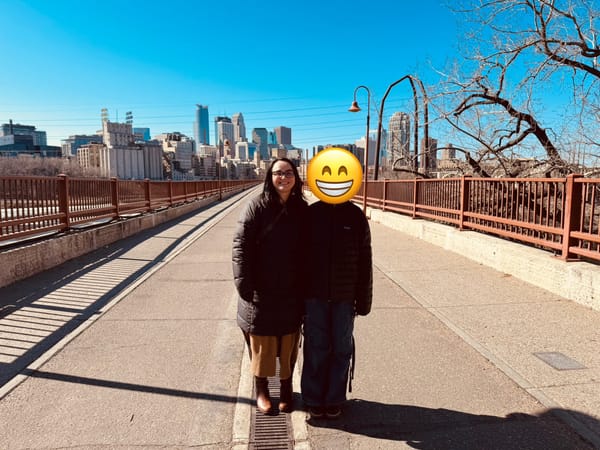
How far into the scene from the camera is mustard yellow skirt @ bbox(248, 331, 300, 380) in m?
2.79

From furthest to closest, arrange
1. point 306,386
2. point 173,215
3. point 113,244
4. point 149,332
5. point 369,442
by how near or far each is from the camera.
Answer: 1. point 173,215
2. point 113,244
3. point 149,332
4. point 306,386
5. point 369,442

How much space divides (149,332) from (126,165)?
5681 inches

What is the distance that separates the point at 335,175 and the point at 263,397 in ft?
5.40

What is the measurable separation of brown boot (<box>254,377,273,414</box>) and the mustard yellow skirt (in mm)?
90

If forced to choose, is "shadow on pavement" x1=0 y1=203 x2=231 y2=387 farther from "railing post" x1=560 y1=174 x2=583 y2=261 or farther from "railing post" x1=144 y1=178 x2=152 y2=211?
"railing post" x1=560 y1=174 x2=583 y2=261

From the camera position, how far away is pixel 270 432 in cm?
267

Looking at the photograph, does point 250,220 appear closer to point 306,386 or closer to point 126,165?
point 306,386

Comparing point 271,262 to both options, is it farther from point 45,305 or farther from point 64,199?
point 64,199

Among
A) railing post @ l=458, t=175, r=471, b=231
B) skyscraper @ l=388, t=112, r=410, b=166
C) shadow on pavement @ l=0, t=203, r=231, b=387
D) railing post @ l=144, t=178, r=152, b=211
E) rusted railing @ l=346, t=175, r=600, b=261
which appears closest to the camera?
shadow on pavement @ l=0, t=203, r=231, b=387

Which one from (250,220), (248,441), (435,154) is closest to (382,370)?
(248,441)

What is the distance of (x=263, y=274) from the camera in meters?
2.66

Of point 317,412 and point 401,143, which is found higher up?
point 401,143

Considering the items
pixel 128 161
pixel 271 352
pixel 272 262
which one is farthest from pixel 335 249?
pixel 128 161

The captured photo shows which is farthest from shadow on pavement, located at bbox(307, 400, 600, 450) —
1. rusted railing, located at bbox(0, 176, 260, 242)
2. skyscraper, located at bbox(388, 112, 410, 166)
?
skyscraper, located at bbox(388, 112, 410, 166)
